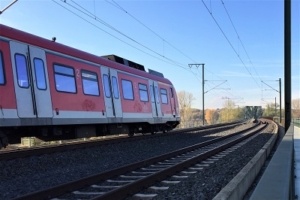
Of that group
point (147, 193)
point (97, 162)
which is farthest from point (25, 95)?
point (147, 193)

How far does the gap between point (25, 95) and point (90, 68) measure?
4.35m

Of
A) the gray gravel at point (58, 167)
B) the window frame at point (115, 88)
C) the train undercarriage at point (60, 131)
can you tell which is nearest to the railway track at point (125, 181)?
the gray gravel at point (58, 167)

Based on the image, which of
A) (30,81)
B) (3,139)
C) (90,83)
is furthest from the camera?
(90,83)

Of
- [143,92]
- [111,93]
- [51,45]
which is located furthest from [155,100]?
[51,45]

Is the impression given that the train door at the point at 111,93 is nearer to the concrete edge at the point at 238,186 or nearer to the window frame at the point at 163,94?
the window frame at the point at 163,94

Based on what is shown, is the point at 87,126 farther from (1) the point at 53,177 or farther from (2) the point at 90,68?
(1) the point at 53,177

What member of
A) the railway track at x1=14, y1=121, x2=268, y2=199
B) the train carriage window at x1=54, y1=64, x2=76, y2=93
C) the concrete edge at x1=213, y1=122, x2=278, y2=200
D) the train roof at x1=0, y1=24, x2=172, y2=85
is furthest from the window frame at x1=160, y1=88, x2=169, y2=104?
the concrete edge at x1=213, y1=122, x2=278, y2=200

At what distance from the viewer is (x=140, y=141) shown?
18.4 m

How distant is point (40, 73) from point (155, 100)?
11.1 meters

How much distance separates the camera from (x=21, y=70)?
11.3m

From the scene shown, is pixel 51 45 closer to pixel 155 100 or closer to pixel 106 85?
pixel 106 85

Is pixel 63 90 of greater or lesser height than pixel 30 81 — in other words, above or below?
below

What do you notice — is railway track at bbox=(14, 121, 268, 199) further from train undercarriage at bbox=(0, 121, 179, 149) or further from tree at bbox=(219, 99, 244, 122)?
tree at bbox=(219, 99, 244, 122)

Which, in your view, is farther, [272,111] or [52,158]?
[272,111]
